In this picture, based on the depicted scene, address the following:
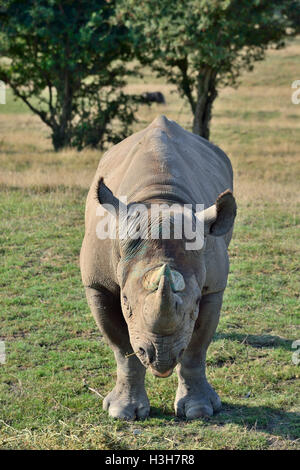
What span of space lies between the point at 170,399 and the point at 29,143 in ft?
46.3

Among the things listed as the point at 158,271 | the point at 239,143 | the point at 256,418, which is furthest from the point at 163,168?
the point at 239,143

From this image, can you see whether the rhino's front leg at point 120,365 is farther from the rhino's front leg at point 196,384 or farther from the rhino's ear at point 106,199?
the rhino's ear at point 106,199

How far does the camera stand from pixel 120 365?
16.1 feet

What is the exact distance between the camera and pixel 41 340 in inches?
245

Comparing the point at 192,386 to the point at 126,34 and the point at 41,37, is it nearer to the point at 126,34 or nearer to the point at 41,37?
the point at 126,34

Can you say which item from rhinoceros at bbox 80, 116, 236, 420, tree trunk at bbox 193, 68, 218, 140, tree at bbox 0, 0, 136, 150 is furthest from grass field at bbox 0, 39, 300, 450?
tree at bbox 0, 0, 136, 150

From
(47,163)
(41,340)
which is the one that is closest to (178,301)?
(41,340)

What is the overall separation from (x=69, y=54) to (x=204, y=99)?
136 inches

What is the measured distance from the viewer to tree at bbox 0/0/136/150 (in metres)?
15.9

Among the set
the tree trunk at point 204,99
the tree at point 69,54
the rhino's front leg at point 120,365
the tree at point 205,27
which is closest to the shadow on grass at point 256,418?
the rhino's front leg at point 120,365

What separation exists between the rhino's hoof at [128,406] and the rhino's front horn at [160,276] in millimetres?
1677

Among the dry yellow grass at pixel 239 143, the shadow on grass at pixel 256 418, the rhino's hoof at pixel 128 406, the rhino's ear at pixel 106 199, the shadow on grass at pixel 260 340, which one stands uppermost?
the rhino's ear at pixel 106 199

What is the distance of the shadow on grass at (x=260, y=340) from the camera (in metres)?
6.20

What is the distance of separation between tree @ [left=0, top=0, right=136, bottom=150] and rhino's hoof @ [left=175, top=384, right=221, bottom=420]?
39.7 feet
